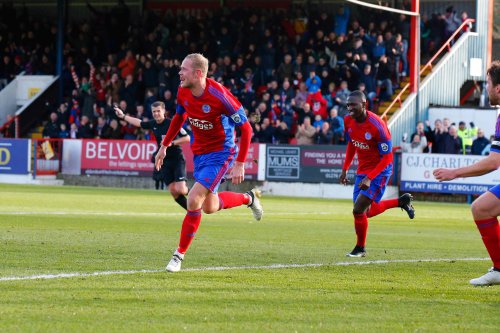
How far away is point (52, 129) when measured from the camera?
36.5 metres

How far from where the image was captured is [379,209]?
45.6 ft

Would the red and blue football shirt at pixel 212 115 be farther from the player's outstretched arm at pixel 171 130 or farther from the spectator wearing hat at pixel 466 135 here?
the spectator wearing hat at pixel 466 135

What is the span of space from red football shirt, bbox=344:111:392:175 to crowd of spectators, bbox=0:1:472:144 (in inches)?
694

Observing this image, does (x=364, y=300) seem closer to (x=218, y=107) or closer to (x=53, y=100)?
(x=218, y=107)

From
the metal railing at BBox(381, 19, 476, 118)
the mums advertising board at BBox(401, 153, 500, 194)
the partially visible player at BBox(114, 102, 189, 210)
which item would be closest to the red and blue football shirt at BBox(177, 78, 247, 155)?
the partially visible player at BBox(114, 102, 189, 210)

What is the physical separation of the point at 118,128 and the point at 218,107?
82.3 feet

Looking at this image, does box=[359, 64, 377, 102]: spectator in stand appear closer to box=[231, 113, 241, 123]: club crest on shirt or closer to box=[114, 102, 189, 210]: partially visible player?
box=[114, 102, 189, 210]: partially visible player

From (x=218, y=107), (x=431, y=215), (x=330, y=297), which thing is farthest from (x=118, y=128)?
(x=330, y=297)

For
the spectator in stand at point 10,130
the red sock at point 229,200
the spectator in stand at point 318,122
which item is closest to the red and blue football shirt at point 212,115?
the red sock at point 229,200

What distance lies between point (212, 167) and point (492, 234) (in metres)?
2.86

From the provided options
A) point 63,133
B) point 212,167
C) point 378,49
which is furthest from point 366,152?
point 63,133

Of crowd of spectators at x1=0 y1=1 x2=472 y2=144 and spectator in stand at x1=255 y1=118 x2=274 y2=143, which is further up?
crowd of spectators at x1=0 y1=1 x2=472 y2=144

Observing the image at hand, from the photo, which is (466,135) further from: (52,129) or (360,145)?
(360,145)

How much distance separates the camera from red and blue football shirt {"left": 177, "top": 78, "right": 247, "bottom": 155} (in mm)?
10562
